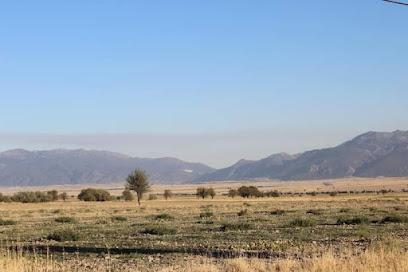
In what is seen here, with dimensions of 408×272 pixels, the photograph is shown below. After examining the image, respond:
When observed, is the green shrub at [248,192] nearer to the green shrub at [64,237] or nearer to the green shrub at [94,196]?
the green shrub at [94,196]

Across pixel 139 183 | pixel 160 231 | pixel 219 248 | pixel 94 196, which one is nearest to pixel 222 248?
pixel 219 248

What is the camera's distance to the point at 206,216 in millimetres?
44281

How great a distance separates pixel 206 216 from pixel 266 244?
22004 mm

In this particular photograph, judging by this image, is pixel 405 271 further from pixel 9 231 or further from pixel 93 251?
pixel 9 231

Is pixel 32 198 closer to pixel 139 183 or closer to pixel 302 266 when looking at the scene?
pixel 139 183

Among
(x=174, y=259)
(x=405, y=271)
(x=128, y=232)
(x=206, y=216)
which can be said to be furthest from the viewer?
(x=206, y=216)

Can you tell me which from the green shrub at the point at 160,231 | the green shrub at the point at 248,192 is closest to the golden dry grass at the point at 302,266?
the green shrub at the point at 160,231

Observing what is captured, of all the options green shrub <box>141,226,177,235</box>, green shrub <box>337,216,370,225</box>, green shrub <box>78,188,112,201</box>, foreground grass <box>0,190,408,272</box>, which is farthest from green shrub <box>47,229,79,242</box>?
green shrub <box>78,188,112,201</box>

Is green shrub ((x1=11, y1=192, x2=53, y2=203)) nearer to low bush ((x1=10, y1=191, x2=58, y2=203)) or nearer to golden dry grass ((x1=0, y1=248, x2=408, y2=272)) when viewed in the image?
low bush ((x1=10, y1=191, x2=58, y2=203))

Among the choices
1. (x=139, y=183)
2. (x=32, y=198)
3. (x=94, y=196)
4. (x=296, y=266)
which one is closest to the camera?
(x=296, y=266)

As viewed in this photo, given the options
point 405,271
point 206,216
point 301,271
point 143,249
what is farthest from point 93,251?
point 206,216

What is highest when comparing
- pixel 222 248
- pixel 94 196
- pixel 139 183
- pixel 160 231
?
pixel 139 183

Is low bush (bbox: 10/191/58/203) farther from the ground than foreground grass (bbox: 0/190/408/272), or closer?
farther from the ground

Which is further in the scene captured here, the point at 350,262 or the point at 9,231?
the point at 9,231
